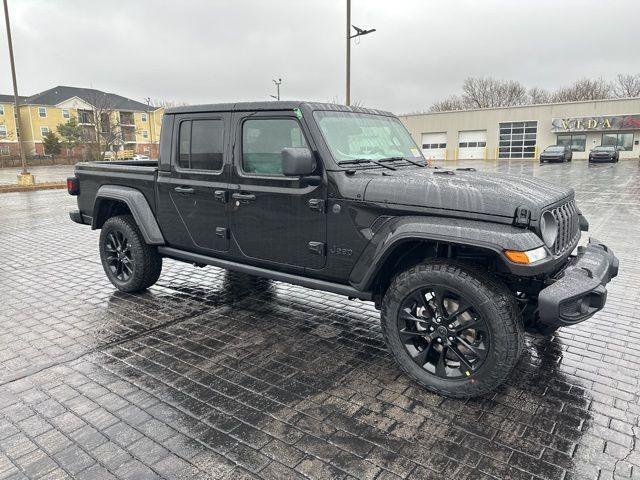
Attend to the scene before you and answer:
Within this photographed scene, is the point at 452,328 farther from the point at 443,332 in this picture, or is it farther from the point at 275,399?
the point at 275,399

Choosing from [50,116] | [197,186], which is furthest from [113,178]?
[50,116]

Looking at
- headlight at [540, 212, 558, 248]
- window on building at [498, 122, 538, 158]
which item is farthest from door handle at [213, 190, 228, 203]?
window on building at [498, 122, 538, 158]

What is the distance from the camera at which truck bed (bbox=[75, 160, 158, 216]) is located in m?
4.93

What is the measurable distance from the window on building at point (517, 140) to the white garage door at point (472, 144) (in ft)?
5.81

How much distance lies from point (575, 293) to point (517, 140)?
160ft

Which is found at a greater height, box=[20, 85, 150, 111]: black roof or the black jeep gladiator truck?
box=[20, 85, 150, 111]: black roof

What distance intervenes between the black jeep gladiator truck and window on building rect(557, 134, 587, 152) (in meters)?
46.4

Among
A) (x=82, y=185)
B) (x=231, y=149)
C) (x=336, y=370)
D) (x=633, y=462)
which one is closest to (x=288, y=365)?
(x=336, y=370)

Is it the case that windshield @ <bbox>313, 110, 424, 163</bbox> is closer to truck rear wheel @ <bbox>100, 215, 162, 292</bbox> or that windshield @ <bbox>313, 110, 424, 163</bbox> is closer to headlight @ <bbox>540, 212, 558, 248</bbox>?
headlight @ <bbox>540, 212, 558, 248</bbox>

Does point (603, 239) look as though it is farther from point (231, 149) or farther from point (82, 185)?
point (82, 185)

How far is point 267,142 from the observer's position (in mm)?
3973

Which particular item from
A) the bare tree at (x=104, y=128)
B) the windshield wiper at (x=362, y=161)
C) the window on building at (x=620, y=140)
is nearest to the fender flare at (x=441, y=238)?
the windshield wiper at (x=362, y=161)

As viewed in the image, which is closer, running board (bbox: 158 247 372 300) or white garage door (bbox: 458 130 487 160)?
running board (bbox: 158 247 372 300)

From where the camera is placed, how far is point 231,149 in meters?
4.18
